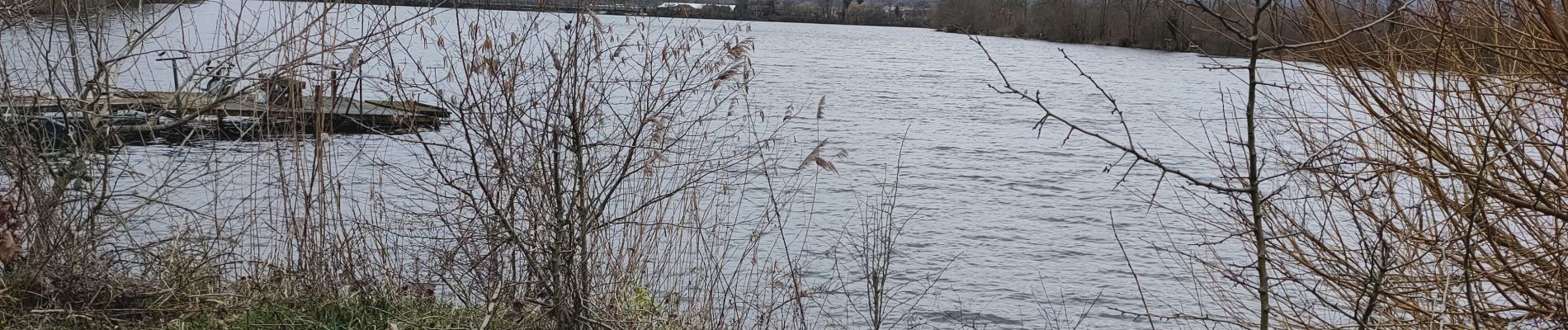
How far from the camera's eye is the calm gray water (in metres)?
10.4

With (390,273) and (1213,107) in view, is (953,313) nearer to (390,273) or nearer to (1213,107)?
(390,273)

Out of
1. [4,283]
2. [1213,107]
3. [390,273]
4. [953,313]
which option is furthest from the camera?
[1213,107]

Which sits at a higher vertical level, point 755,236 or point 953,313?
point 755,236

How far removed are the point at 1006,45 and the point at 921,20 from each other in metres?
51.4

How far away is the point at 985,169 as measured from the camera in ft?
61.9

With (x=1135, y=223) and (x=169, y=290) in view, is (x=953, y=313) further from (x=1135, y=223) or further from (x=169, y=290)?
(x=169, y=290)

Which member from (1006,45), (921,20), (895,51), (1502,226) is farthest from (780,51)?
(921,20)

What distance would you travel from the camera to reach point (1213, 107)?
30266mm

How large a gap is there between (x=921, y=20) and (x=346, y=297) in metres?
109

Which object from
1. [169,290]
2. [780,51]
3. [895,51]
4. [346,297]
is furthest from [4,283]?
[895,51]

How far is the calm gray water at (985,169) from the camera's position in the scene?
1038 cm

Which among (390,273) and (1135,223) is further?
(1135,223)

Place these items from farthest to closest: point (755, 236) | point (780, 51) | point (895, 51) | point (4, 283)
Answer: point (895, 51) → point (780, 51) → point (755, 236) → point (4, 283)

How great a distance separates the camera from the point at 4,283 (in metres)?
4.76
